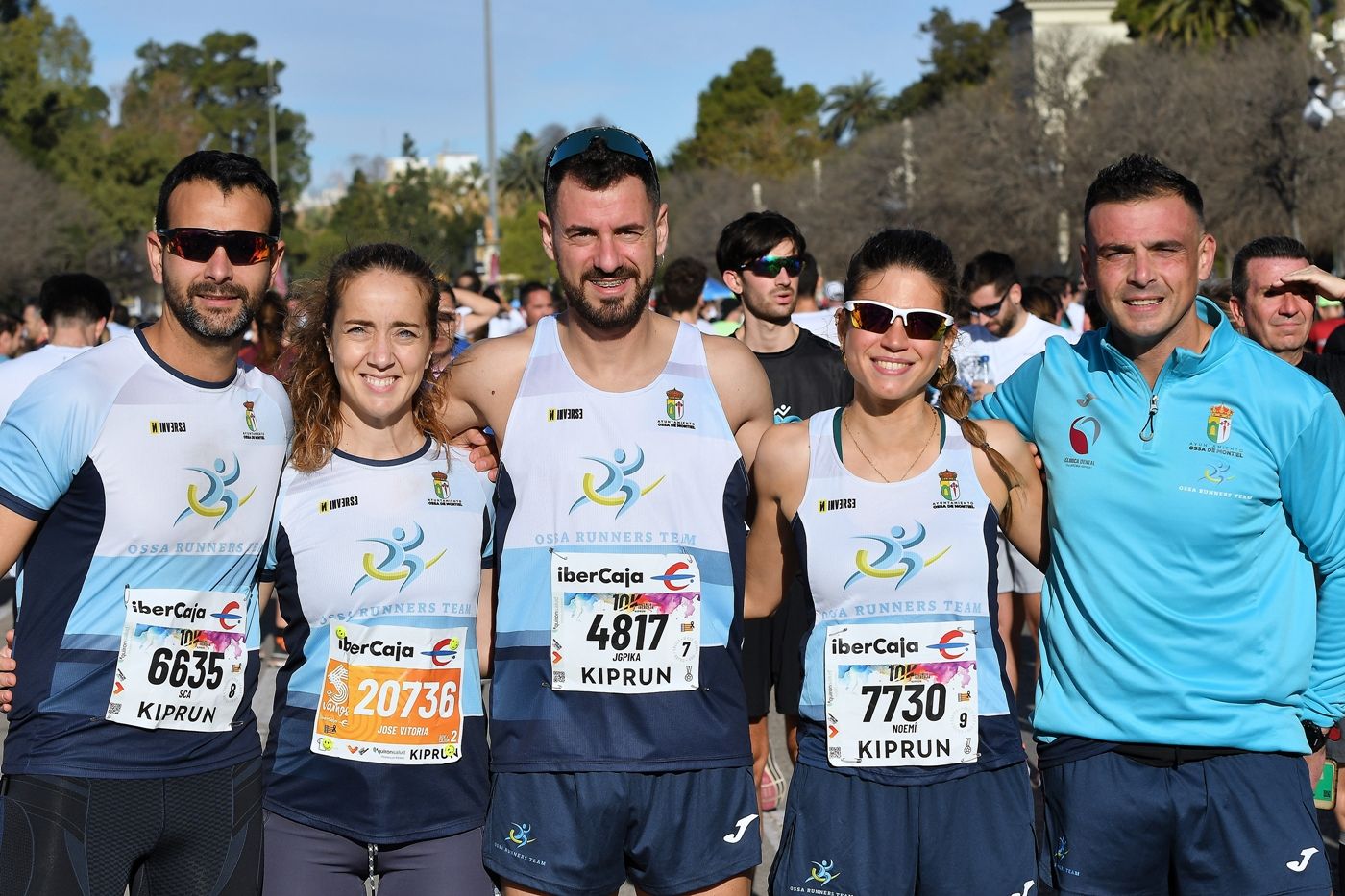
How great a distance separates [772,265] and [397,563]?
11.7ft

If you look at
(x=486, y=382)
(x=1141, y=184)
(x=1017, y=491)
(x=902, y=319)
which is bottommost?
(x=1017, y=491)

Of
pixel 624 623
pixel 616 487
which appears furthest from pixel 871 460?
pixel 624 623

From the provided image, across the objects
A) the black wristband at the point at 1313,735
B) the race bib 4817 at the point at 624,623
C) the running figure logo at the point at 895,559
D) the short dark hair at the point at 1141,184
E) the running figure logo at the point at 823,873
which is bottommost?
the running figure logo at the point at 823,873

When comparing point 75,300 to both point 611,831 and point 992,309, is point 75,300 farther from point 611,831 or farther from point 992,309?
point 611,831

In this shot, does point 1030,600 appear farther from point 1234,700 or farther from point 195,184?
point 195,184

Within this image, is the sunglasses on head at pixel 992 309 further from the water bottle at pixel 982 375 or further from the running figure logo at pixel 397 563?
the running figure logo at pixel 397 563

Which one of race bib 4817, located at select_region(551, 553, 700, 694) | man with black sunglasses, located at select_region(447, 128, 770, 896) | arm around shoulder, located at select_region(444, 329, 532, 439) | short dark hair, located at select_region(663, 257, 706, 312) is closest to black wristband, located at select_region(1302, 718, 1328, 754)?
man with black sunglasses, located at select_region(447, 128, 770, 896)

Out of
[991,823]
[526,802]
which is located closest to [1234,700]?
[991,823]

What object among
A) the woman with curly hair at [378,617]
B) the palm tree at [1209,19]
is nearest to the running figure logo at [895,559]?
the woman with curly hair at [378,617]

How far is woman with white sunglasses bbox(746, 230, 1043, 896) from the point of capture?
363 centimetres

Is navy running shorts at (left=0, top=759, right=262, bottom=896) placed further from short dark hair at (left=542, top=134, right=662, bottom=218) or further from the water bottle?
the water bottle

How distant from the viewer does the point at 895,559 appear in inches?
147

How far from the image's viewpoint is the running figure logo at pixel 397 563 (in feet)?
12.1

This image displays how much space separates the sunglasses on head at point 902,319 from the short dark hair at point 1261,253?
250 centimetres
